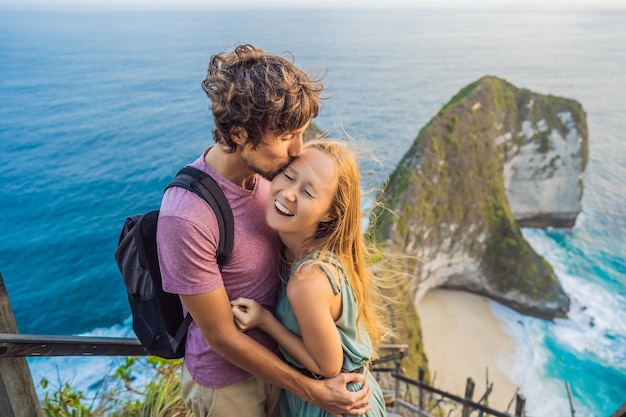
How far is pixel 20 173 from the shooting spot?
39.8 m

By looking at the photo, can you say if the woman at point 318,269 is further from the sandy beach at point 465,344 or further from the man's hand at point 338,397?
the sandy beach at point 465,344

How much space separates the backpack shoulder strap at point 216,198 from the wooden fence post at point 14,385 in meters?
1.20

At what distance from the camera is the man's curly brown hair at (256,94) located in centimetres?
199

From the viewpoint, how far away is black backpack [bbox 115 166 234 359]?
2.11m

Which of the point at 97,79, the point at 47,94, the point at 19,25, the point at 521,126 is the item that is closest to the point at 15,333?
the point at 521,126

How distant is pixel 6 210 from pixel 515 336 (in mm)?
36479

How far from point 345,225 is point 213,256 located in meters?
0.79

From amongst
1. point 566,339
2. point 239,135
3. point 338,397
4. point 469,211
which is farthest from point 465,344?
point 239,135

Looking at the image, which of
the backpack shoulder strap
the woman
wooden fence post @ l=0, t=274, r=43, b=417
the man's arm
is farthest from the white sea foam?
the backpack shoulder strap

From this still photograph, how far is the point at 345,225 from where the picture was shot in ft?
8.33

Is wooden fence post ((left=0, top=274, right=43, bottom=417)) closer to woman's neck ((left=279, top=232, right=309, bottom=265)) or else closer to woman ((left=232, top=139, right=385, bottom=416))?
woman ((left=232, top=139, right=385, bottom=416))

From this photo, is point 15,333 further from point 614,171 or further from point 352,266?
point 614,171

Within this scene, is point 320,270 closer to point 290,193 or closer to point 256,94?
point 290,193

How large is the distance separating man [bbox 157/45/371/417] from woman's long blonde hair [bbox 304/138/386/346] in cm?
22
